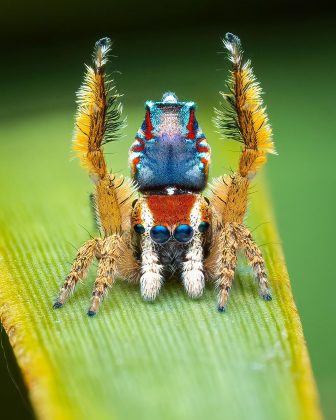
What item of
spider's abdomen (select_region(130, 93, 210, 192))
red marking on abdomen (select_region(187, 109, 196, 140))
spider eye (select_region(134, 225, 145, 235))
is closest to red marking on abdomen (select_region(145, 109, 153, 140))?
spider's abdomen (select_region(130, 93, 210, 192))

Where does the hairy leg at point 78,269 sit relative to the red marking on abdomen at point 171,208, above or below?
below

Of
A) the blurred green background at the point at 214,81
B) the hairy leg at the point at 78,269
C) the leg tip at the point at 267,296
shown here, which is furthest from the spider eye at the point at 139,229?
the blurred green background at the point at 214,81

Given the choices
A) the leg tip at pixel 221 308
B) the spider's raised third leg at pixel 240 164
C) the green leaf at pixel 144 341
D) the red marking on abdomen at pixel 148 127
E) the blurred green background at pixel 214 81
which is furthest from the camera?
the blurred green background at pixel 214 81

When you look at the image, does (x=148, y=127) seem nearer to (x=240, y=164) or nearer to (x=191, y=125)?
(x=191, y=125)

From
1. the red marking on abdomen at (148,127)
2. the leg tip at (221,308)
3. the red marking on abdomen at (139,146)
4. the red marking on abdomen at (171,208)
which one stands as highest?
the red marking on abdomen at (148,127)

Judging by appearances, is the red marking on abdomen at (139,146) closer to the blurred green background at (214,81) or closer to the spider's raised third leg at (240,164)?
the spider's raised third leg at (240,164)

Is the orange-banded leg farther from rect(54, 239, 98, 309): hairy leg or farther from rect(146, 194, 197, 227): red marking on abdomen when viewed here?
rect(146, 194, 197, 227): red marking on abdomen
